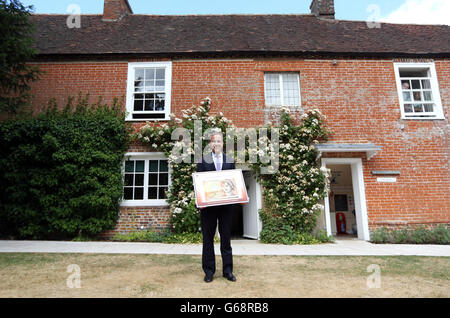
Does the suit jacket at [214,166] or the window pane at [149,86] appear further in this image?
the window pane at [149,86]

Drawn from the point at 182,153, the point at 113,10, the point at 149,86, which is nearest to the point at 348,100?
the point at 182,153

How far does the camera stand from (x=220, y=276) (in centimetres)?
391

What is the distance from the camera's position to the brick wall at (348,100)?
8227 millimetres

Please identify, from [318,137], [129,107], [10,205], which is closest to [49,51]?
[129,107]

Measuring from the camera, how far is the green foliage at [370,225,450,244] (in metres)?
7.57

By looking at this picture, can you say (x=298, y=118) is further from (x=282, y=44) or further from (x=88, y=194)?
(x=88, y=194)

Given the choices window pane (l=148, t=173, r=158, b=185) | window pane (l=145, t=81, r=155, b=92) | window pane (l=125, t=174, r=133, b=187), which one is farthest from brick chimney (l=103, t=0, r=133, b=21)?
window pane (l=148, t=173, r=158, b=185)

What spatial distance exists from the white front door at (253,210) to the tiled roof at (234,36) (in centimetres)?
442

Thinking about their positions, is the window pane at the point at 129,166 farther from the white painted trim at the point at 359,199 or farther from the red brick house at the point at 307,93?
the white painted trim at the point at 359,199

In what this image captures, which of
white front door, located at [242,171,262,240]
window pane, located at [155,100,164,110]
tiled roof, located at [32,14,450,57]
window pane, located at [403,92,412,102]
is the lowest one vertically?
white front door, located at [242,171,262,240]

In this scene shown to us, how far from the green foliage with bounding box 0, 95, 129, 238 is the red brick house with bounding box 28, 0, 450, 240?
759 mm

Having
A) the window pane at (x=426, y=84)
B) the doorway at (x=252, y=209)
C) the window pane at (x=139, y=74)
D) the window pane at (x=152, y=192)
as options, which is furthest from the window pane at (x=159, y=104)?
the window pane at (x=426, y=84)

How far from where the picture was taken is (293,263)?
4875mm

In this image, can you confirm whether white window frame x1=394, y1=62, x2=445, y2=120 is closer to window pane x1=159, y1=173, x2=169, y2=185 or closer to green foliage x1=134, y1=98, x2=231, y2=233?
green foliage x1=134, y1=98, x2=231, y2=233
